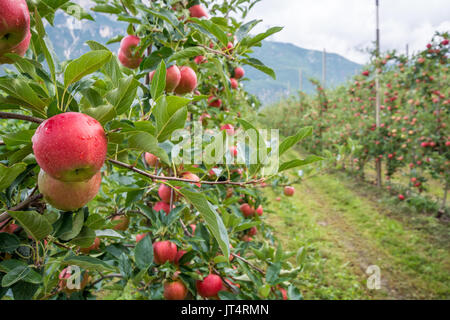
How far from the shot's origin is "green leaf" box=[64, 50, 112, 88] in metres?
0.34

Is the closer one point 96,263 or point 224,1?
point 96,263

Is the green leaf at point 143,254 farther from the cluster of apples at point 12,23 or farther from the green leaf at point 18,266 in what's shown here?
the cluster of apples at point 12,23

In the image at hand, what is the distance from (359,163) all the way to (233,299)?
5.01 m

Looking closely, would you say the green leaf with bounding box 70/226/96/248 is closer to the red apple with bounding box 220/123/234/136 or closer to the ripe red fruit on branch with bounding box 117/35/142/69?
the ripe red fruit on branch with bounding box 117/35/142/69

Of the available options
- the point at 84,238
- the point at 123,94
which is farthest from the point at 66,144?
the point at 84,238

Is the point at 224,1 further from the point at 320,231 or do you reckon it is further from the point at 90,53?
the point at 320,231

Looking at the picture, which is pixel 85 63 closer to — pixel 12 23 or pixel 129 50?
pixel 12 23

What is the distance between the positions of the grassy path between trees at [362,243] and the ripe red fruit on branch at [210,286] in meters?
0.91

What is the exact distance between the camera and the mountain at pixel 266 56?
0.91 meters

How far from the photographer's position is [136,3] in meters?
0.72

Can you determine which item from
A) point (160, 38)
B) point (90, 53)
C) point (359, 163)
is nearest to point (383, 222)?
point (359, 163)

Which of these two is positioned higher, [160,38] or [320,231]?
[160,38]

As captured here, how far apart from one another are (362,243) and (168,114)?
127 inches

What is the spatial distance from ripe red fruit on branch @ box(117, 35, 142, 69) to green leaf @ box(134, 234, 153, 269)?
528 millimetres
